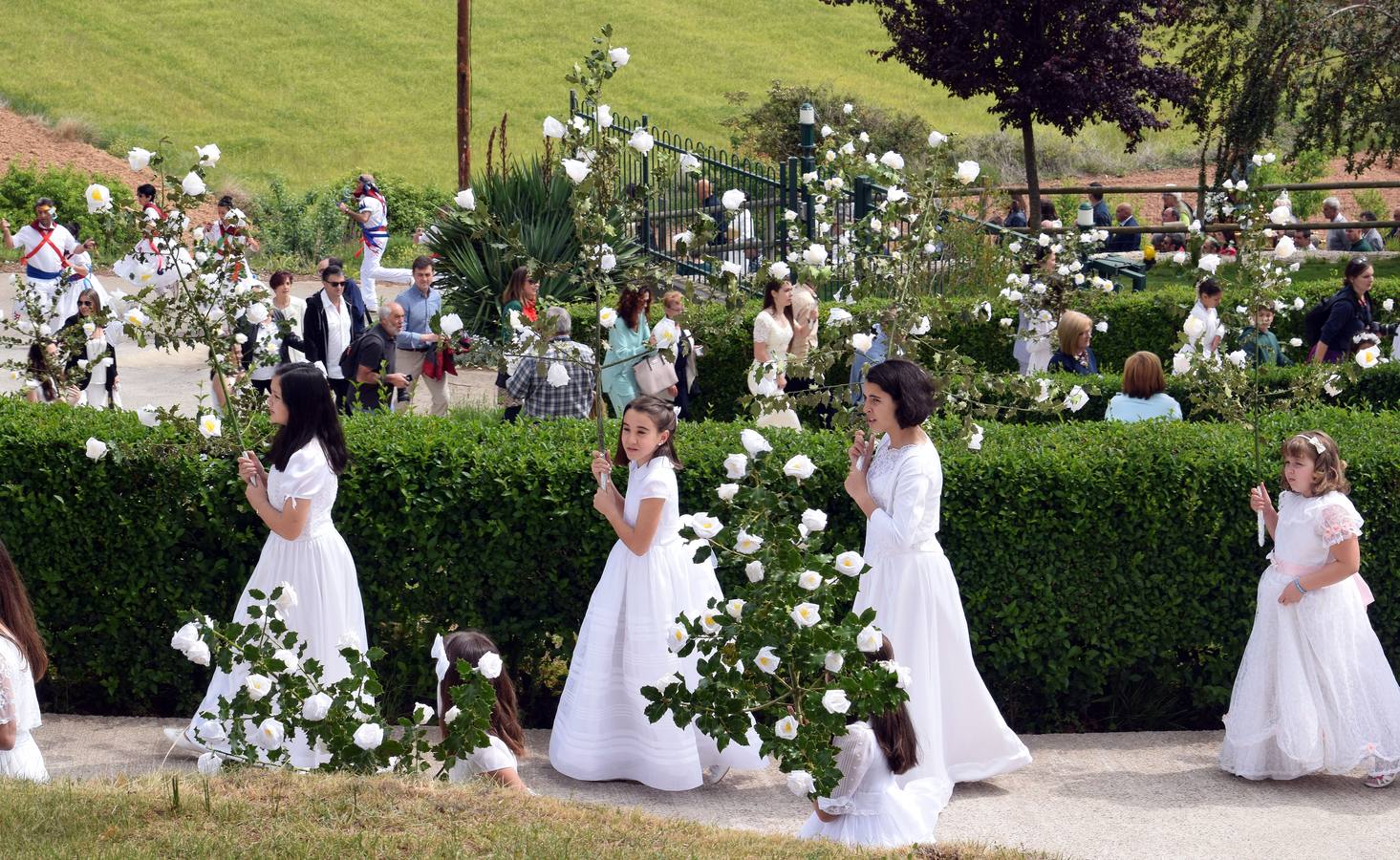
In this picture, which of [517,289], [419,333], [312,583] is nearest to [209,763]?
[312,583]

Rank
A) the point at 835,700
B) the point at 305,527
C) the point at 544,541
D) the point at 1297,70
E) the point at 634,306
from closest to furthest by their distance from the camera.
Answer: the point at 835,700 → the point at 305,527 → the point at 544,541 → the point at 634,306 → the point at 1297,70

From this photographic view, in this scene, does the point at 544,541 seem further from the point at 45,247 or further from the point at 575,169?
the point at 45,247

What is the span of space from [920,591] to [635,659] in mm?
1208

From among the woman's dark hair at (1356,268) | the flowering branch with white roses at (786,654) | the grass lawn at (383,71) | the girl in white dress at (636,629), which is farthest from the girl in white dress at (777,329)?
the grass lawn at (383,71)

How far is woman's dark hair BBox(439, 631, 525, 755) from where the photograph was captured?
17.0ft

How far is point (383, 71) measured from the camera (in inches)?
1795

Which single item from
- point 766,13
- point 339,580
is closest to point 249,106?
point 766,13

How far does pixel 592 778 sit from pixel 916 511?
5.85 ft

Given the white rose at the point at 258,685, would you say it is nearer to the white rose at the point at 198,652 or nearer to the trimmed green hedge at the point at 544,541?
the white rose at the point at 198,652

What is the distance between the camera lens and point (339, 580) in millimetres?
6305

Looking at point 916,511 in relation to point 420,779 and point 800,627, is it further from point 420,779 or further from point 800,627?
point 420,779

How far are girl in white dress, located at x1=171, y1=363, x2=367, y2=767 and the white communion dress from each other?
Answer: 3.18ft

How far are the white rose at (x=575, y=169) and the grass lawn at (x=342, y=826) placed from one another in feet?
7.54

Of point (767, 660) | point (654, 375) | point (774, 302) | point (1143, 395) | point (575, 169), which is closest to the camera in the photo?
point (767, 660)
